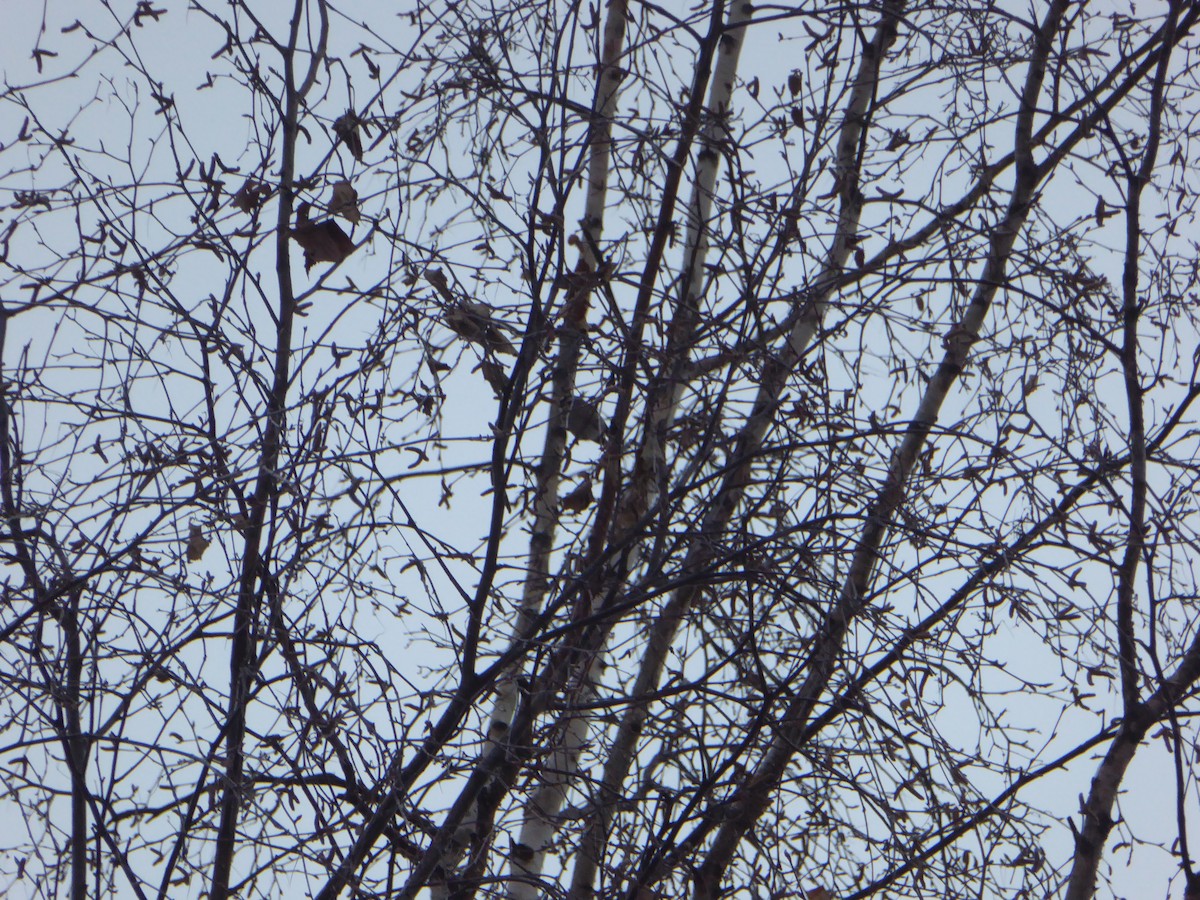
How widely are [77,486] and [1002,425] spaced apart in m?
2.62

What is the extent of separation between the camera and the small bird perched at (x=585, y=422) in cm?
343

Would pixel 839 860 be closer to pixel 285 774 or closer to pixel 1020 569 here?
pixel 1020 569

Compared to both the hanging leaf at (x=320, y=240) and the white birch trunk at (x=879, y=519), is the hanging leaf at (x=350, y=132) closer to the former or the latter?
the hanging leaf at (x=320, y=240)

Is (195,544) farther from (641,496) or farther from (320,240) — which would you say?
(641,496)

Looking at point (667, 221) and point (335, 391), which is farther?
point (667, 221)

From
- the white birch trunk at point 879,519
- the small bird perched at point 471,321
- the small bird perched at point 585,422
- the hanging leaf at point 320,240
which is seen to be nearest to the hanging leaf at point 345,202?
the hanging leaf at point 320,240

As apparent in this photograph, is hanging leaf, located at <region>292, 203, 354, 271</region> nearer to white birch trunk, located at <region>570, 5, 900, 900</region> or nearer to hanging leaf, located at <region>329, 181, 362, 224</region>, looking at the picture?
hanging leaf, located at <region>329, 181, 362, 224</region>

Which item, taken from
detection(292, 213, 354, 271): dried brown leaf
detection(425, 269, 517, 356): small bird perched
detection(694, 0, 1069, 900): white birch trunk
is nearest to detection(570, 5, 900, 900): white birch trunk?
detection(694, 0, 1069, 900): white birch trunk

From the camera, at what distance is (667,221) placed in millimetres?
3416

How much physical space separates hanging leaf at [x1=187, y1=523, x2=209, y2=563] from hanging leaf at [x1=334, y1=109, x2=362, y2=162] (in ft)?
3.35

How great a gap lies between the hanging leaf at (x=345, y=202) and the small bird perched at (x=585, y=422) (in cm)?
72

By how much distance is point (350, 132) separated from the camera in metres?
3.31

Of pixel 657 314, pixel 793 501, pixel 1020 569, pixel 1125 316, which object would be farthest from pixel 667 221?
pixel 1125 316

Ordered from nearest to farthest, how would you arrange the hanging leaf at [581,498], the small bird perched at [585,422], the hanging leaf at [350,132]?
1. the hanging leaf at [350,132]
2. the small bird perched at [585,422]
3. the hanging leaf at [581,498]
